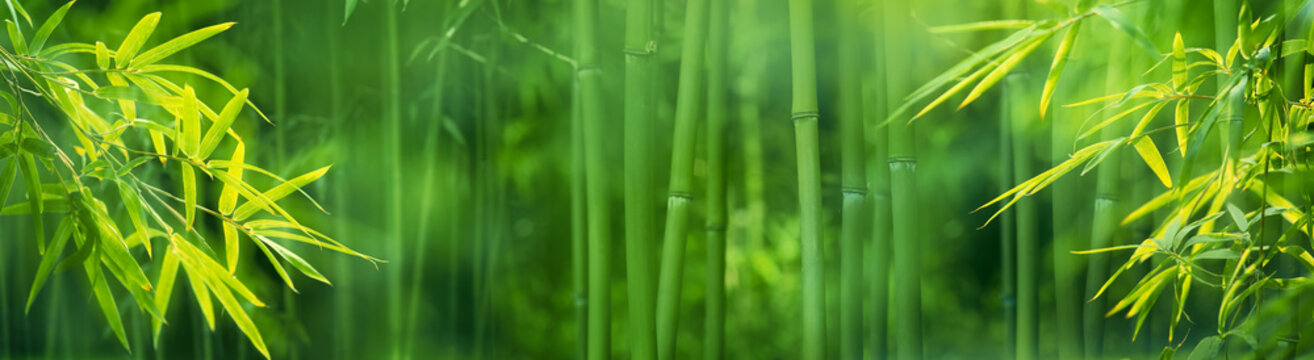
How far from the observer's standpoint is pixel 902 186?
4.09 ft

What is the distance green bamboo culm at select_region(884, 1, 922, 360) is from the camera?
1245 millimetres

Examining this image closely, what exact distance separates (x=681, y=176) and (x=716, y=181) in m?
0.12

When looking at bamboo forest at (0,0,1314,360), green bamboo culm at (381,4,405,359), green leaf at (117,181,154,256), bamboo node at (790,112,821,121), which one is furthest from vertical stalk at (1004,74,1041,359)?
green leaf at (117,181,154,256)

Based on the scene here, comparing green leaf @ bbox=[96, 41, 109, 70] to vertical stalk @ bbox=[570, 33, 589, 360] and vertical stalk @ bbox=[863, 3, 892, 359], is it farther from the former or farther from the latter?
vertical stalk @ bbox=[863, 3, 892, 359]

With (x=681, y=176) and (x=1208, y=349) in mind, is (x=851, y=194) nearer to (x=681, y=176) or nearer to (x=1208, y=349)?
(x=681, y=176)

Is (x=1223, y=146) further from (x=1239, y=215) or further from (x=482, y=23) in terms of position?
(x=482, y=23)

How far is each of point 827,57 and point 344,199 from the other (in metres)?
0.83

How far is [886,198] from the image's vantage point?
129cm

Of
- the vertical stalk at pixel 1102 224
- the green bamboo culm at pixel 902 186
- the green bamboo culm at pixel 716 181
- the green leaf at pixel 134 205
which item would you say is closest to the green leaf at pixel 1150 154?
the vertical stalk at pixel 1102 224

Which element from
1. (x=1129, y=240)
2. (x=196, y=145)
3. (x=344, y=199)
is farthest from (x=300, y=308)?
(x=1129, y=240)

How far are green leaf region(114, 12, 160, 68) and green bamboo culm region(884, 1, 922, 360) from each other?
35.1 inches

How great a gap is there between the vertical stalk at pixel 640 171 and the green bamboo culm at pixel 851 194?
0.94ft

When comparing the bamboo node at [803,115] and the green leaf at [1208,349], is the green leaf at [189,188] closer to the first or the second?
the bamboo node at [803,115]

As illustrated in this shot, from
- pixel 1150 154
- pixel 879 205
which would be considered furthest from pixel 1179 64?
pixel 879 205
